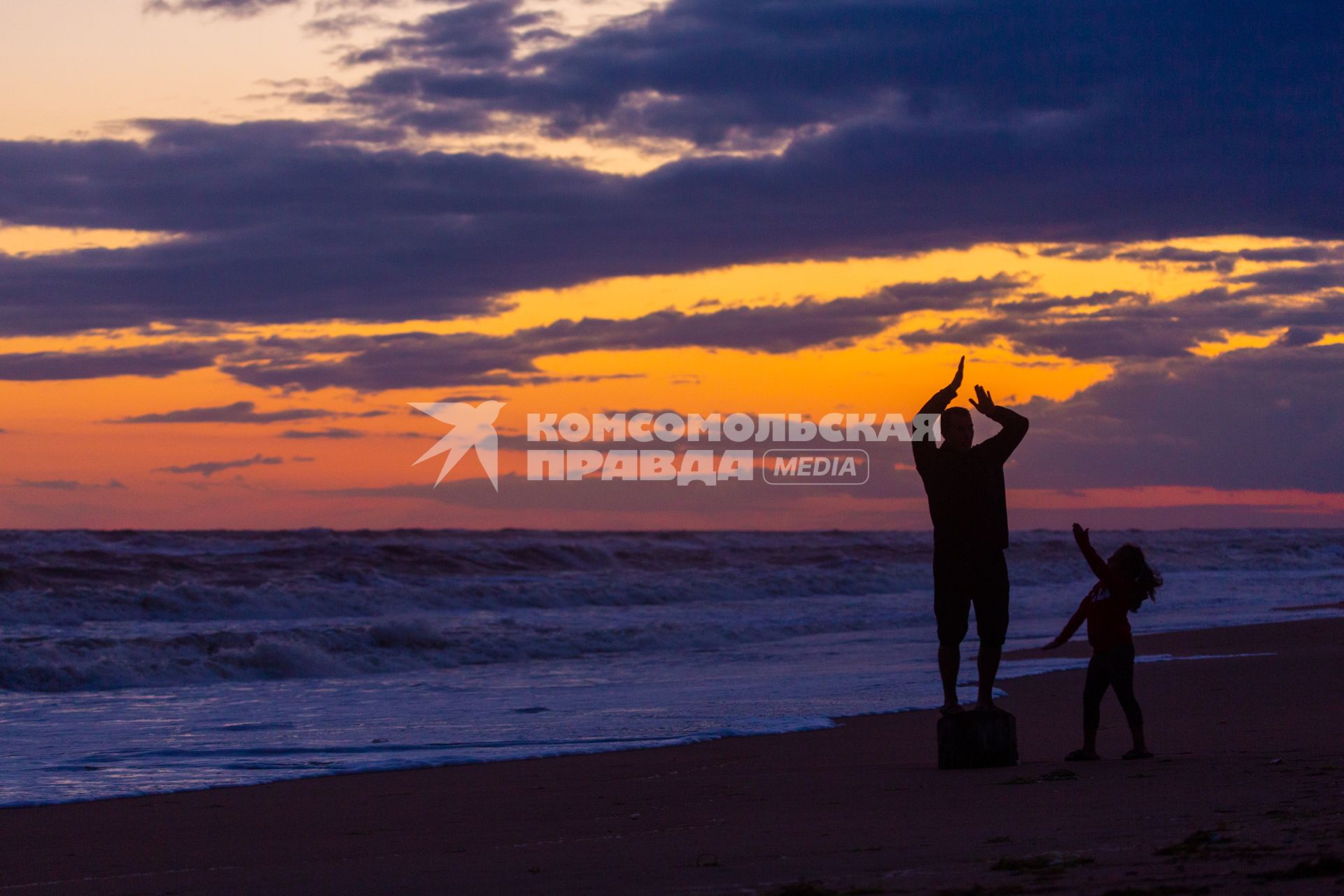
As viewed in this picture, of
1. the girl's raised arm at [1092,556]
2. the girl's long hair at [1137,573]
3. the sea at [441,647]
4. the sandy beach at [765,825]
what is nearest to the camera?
the sandy beach at [765,825]

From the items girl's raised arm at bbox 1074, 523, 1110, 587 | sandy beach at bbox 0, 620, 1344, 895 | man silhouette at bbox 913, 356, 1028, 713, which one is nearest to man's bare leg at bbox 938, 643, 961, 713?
man silhouette at bbox 913, 356, 1028, 713

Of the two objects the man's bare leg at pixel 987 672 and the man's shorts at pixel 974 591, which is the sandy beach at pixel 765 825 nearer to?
the man's bare leg at pixel 987 672

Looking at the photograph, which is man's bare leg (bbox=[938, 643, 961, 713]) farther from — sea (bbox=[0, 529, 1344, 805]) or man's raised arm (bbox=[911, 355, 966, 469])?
sea (bbox=[0, 529, 1344, 805])

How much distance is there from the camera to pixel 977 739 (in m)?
6.78

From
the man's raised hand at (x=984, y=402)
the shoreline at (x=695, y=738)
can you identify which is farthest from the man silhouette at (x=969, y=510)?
the shoreline at (x=695, y=738)

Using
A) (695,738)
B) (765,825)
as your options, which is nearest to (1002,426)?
(765,825)

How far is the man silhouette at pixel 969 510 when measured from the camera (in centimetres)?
664

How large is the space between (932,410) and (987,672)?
1392 millimetres

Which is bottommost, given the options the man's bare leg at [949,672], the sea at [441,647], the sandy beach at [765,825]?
the sea at [441,647]

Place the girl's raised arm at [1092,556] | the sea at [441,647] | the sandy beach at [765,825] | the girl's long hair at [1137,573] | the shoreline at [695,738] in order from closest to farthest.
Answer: the sandy beach at [765,825], the girl's raised arm at [1092,556], the girl's long hair at [1137,573], the shoreline at [695,738], the sea at [441,647]

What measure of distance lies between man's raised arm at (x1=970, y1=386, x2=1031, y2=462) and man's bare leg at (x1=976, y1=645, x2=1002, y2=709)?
100 cm

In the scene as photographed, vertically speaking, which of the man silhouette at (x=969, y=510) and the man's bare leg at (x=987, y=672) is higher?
the man silhouette at (x=969, y=510)

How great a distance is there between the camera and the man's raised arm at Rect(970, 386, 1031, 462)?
665cm

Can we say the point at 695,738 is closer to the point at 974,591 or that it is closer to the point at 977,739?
the point at 977,739
